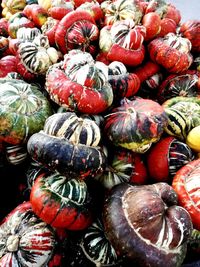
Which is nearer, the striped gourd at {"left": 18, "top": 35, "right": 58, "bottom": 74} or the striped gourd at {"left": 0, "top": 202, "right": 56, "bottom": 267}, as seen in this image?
the striped gourd at {"left": 0, "top": 202, "right": 56, "bottom": 267}

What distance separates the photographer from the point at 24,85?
1.15 meters

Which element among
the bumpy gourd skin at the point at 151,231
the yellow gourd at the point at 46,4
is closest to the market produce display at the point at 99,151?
the bumpy gourd skin at the point at 151,231

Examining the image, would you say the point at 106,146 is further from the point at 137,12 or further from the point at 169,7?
the point at 169,7

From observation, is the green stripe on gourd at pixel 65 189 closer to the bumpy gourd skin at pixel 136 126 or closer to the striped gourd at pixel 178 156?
the bumpy gourd skin at pixel 136 126

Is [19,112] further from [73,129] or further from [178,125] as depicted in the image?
[178,125]

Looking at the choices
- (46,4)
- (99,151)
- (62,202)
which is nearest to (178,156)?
(99,151)

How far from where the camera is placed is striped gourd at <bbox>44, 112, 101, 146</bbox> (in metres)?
0.92

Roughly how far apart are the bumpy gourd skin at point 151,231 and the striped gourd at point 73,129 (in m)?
0.21

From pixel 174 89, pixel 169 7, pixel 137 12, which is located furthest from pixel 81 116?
Answer: pixel 169 7

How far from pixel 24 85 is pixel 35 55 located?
0.52 feet

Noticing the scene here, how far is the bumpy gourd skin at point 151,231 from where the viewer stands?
830mm

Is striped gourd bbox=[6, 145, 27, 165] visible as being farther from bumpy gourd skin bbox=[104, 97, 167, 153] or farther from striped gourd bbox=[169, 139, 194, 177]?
striped gourd bbox=[169, 139, 194, 177]

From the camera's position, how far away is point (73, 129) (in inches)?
36.3

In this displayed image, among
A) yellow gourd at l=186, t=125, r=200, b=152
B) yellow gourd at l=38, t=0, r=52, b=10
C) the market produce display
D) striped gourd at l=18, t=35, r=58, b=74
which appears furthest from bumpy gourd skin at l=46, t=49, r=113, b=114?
yellow gourd at l=38, t=0, r=52, b=10
